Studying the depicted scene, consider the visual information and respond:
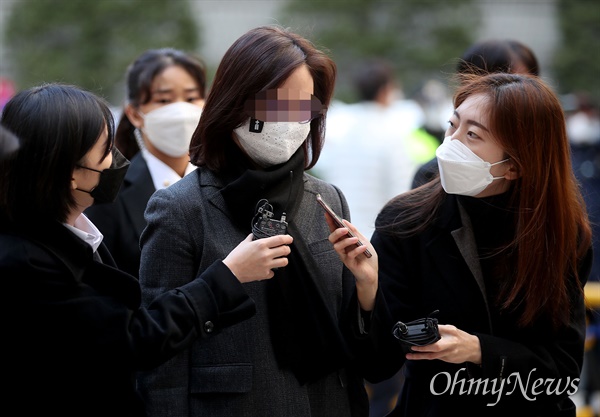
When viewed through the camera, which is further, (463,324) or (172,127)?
(172,127)

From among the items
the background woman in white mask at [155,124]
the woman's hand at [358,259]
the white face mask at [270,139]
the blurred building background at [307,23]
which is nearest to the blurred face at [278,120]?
the white face mask at [270,139]

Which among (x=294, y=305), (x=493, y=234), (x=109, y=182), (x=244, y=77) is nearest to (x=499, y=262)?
(x=493, y=234)

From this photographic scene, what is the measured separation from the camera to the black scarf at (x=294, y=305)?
2.53 meters

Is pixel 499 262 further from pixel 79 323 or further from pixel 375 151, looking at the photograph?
pixel 375 151

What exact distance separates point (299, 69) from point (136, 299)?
32.5 inches

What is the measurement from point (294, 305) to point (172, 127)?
143cm

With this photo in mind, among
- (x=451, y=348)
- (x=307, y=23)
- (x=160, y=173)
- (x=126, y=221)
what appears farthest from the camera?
(x=307, y=23)

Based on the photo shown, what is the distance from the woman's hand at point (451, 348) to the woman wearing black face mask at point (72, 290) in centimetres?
59

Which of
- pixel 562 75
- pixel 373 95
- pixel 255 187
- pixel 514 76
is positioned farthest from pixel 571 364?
pixel 562 75

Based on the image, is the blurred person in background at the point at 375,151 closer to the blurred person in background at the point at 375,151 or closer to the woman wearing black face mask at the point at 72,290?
the blurred person in background at the point at 375,151

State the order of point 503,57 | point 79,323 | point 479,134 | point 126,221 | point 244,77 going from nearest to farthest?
point 79,323
point 244,77
point 479,134
point 126,221
point 503,57

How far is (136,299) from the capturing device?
234 centimetres

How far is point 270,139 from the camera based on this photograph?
258 cm

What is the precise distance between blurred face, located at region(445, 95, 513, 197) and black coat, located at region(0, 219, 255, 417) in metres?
1.00
